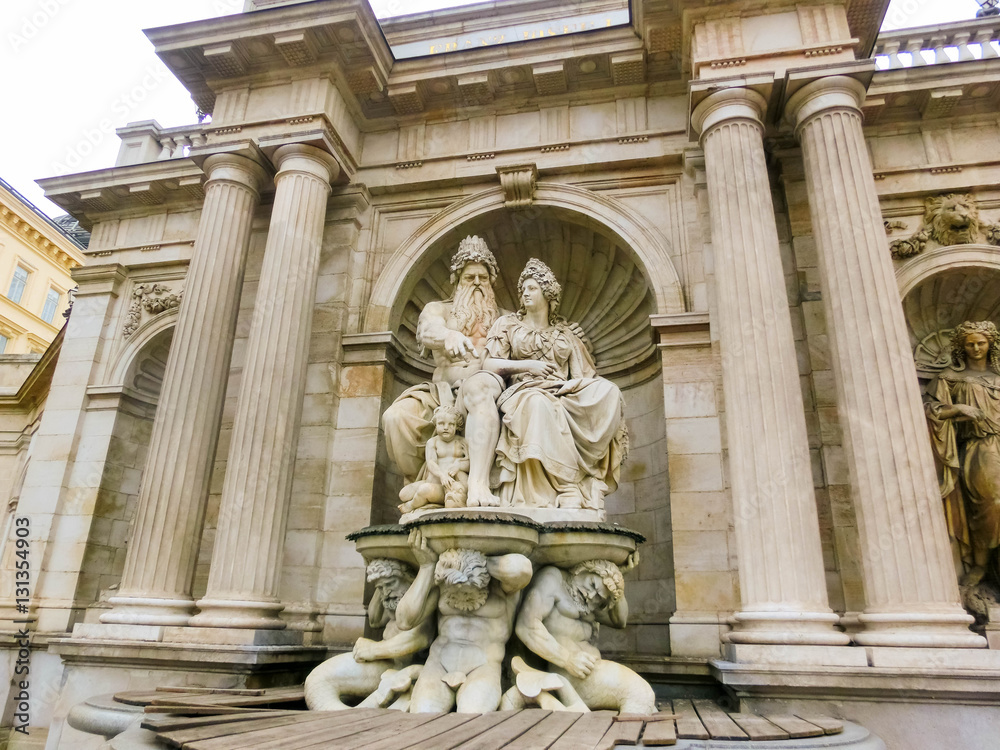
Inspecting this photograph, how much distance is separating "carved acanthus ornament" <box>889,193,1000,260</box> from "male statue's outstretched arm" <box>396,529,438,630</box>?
580 centimetres

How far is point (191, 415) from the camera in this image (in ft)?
22.9

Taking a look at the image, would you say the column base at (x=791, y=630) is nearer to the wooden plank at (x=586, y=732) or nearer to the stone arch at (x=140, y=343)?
the wooden plank at (x=586, y=732)

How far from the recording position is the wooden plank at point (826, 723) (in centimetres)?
388

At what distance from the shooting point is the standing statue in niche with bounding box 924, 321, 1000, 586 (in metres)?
6.39

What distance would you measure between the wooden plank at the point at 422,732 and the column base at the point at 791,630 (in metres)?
2.33

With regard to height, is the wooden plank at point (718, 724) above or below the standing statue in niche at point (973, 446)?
below

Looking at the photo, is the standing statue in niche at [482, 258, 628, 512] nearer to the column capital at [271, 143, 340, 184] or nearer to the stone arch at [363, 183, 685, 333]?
the stone arch at [363, 183, 685, 333]

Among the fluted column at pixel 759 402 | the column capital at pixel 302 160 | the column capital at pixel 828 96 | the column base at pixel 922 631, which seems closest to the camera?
the column base at pixel 922 631

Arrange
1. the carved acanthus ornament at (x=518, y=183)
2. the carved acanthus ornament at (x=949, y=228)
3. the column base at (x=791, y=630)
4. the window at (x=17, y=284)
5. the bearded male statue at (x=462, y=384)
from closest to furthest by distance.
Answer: the column base at (x=791, y=630) → the bearded male statue at (x=462, y=384) → the carved acanthus ornament at (x=949, y=228) → the carved acanthus ornament at (x=518, y=183) → the window at (x=17, y=284)

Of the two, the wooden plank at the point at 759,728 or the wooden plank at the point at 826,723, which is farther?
the wooden plank at the point at 826,723

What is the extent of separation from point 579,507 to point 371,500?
266cm

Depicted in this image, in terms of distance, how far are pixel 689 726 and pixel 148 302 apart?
29.0 feet

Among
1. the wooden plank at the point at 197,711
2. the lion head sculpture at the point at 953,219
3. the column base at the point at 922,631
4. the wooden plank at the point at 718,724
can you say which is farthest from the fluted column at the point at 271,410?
the lion head sculpture at the point at 953,219

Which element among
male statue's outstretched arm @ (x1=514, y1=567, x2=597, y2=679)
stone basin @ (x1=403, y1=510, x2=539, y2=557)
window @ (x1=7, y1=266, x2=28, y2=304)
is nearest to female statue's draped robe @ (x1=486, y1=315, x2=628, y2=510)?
male statue's outstretched arm @ (x1=514, y1=567, x2=597, y2=679)
